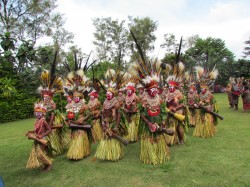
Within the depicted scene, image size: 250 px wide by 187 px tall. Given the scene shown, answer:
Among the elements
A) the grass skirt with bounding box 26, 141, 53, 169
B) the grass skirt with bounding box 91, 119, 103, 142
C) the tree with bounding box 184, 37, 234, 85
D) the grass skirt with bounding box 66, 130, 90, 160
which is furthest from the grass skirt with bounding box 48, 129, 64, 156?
the tree with bounding box 184, 37, 234, 85

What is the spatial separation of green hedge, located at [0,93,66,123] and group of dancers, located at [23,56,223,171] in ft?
23.8

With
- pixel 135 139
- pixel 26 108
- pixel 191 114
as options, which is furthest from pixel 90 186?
pixel 26 108

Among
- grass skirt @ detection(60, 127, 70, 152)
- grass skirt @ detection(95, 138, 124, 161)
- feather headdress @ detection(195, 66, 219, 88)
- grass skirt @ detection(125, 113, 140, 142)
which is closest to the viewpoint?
grass skirt @ detection(95, 138, 124, 161)

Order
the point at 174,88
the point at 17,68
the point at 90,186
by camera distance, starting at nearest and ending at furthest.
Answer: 1. the point at 90,186
2. the point at 174,88
3. the point at 17,68

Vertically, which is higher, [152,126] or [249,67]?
[249,67]

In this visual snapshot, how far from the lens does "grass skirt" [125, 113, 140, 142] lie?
6.28m

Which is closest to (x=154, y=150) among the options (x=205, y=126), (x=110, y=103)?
(x=110, y=103)

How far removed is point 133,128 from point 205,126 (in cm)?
186

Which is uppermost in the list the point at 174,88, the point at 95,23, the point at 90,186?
the point at 95,23

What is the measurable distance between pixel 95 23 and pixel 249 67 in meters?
18.0

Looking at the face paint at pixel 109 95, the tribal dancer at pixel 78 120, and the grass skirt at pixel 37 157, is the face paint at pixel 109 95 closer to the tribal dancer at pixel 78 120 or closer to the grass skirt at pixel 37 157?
the tribal dancer at pixel 78 120

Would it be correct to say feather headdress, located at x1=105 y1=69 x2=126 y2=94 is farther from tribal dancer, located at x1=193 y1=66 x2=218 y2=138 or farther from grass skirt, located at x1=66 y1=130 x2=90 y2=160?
tribal dancer, located at x1=193 y1=66 x2=218 y2=138

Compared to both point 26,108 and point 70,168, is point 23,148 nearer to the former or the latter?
point 70,168

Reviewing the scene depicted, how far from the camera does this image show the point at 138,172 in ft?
13.7
